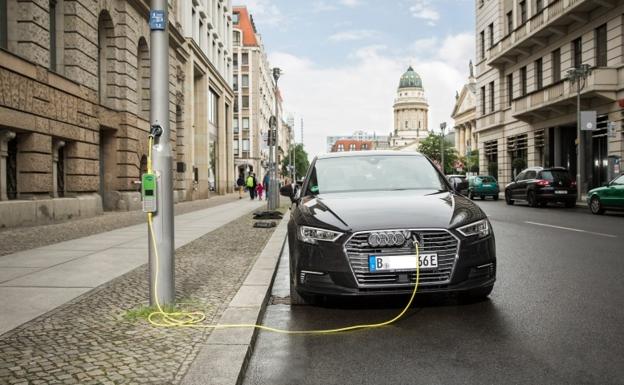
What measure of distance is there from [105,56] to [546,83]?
23.2 metres

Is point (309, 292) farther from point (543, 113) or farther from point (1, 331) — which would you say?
point (543, 113)

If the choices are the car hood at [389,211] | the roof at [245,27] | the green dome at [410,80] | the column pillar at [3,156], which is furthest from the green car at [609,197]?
the green dome at [410,80]

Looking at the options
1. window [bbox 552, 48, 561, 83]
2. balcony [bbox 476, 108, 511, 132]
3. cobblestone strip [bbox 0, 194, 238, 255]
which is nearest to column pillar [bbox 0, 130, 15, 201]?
cobblestone strip [bbox 0, 194, 238, 255]

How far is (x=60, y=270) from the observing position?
686cm

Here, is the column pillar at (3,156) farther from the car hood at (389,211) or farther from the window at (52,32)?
the car hood at (389,211)

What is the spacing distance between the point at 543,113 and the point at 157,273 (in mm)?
30042

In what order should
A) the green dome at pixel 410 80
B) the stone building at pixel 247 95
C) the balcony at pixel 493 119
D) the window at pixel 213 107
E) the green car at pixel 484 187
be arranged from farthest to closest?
the green dome at pixel 410 80 < the stone building at pixel 247 95 < the window at pixel 213 107 < the balcony at pixel 493 119 < the green car at pixel 484 187

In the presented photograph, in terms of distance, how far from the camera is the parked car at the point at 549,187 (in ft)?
71.3

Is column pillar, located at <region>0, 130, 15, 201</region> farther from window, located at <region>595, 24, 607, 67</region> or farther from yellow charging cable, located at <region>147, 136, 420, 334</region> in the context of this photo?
window, located at <region>595, 24, 607, 67</region>

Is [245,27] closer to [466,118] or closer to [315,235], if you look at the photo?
[466,118]

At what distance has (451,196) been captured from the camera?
559cm

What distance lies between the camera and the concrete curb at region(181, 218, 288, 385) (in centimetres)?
319

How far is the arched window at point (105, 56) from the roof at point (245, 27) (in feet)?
186

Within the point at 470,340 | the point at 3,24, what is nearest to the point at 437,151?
the point at 3,24
